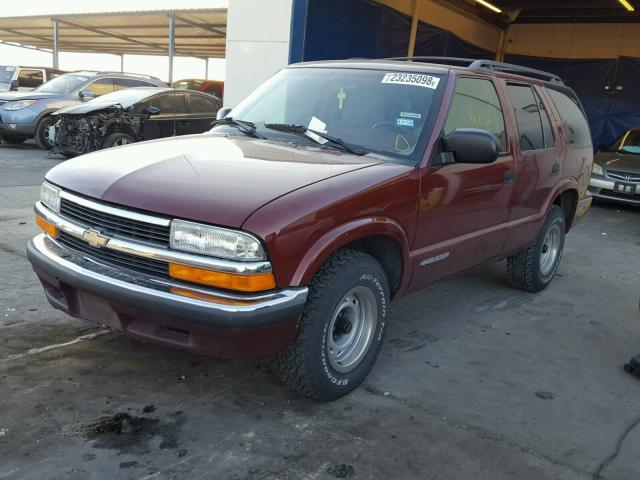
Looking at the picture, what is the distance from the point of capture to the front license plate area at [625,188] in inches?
399

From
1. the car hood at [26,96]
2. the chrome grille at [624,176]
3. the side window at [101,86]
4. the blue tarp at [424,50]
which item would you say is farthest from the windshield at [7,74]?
the chrome grille at [624,176]

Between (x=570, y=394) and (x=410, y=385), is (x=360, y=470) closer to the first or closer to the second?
(x=410, y=385)

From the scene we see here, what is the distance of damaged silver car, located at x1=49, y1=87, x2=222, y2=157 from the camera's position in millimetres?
10555

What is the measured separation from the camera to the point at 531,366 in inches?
151

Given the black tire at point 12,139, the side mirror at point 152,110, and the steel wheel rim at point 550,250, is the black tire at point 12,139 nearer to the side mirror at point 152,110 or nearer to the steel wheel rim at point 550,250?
the side mirror at point 152,110

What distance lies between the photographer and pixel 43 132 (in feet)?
41.9

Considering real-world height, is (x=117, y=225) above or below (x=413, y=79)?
below

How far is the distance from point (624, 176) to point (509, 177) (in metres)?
7.24

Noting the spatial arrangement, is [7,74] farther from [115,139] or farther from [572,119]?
[572,119]

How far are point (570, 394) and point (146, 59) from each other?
43339mm

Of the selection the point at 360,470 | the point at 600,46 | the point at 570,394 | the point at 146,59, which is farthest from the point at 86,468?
the point at 146,59

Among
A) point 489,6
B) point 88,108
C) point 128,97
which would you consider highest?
point 489,6

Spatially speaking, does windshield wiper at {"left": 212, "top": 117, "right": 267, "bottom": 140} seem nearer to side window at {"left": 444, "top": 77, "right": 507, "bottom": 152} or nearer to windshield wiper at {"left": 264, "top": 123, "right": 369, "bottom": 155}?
windshield wiper at {"left": 264, "top": 123, "right": 369, "bottom": 155}

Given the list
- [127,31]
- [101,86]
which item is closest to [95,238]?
[101,86]
